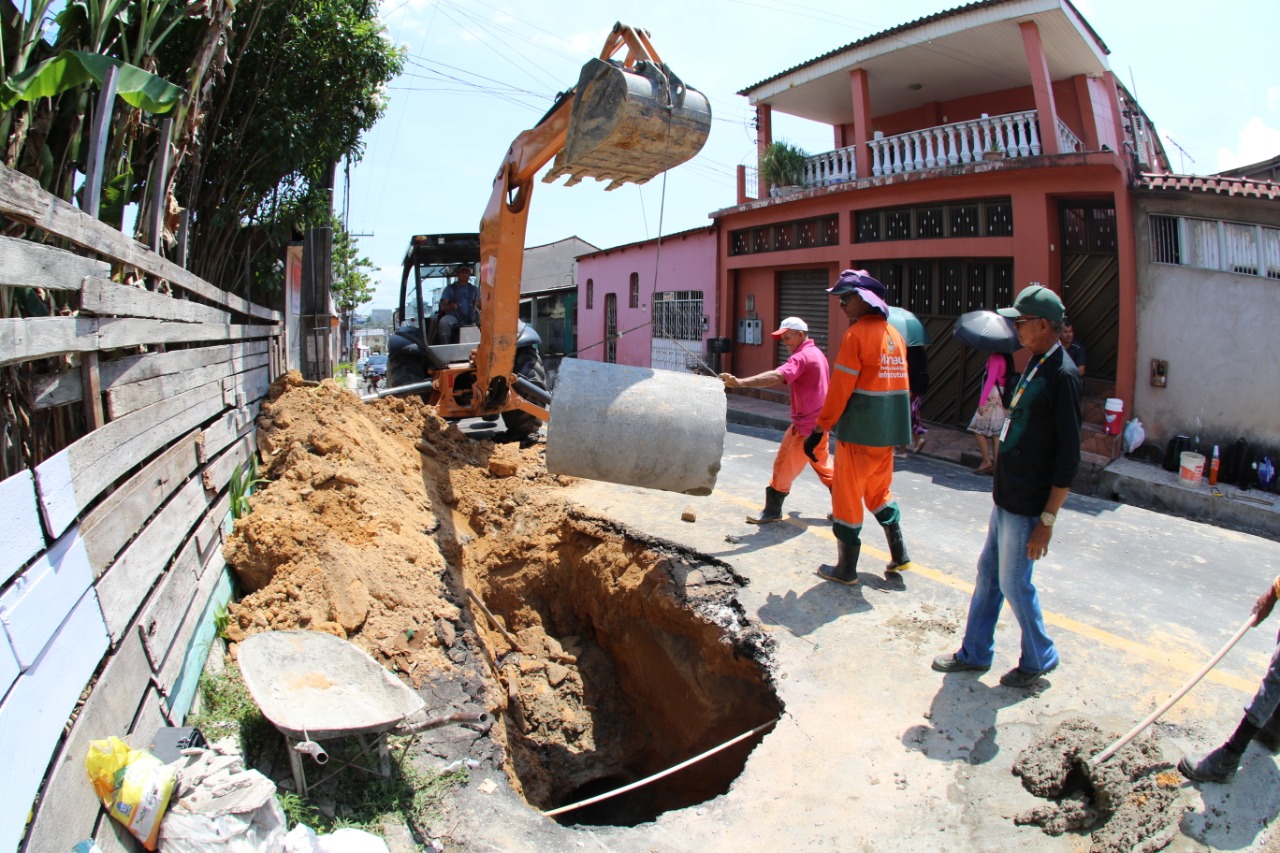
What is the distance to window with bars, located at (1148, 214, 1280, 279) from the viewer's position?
26.3 ft

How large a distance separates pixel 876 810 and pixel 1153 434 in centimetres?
815

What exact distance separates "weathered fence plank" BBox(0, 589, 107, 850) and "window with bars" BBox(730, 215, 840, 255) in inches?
496

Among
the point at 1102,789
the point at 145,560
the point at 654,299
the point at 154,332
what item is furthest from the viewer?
the point at 654,299

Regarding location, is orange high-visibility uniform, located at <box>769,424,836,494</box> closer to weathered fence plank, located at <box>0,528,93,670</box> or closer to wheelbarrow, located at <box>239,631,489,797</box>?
wheelbarrow, located at <box>239,631,489,797</box>

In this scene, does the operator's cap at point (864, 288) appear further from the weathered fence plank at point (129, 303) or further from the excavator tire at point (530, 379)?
the excavator tire at point (530, 379)

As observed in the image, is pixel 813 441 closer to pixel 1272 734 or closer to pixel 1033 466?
pixel 1033 466

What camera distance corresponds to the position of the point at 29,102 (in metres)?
3.33

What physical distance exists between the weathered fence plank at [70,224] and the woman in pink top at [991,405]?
7330 mm

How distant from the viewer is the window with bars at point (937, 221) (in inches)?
420

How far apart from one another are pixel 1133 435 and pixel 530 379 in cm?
704

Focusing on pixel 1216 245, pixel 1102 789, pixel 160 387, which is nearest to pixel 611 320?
pixel 1216 245

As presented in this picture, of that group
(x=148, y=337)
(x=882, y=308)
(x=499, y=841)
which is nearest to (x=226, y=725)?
(x=499, y=841)

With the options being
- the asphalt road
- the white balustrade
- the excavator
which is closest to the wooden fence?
the asphalt road

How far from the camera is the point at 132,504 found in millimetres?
2912
